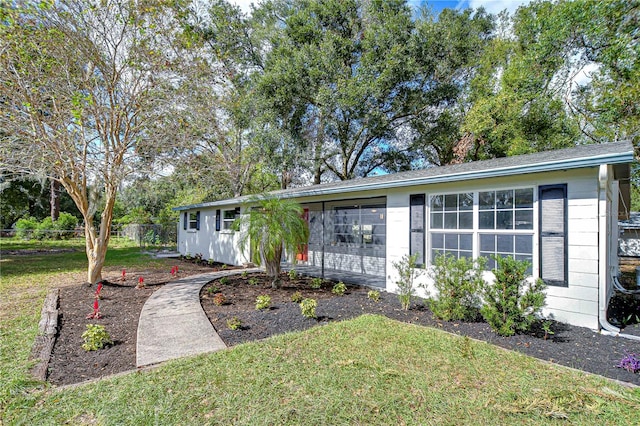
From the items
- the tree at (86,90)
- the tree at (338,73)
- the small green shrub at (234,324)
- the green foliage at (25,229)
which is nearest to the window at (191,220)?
the tree at (338,73)

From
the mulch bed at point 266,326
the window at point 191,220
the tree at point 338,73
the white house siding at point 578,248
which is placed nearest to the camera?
the mulch bed at point 266,326

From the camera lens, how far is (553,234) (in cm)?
493

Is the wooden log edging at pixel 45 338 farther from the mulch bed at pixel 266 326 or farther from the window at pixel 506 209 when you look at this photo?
the window at pixel 506 209

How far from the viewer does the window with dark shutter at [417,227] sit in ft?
21.6

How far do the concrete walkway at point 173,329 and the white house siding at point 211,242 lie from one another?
5037 mm

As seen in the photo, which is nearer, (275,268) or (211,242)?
(275,268)

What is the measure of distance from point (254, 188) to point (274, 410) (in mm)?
19937

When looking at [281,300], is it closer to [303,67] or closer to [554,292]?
[554,292]

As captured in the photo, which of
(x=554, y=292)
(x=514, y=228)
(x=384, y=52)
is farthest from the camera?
(x=384, y=52)

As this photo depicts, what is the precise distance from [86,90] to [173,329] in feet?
19.2

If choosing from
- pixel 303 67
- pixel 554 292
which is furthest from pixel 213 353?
pixel 303 67

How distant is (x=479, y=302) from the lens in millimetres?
5121

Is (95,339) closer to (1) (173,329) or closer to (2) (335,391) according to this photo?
(1) (173,329)

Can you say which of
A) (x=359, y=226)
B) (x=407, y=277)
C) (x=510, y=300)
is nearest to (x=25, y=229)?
(x=359, y=226)
